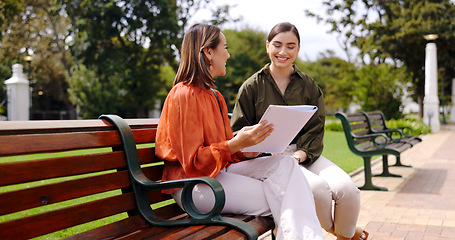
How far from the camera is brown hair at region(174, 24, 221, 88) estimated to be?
8.34 ft

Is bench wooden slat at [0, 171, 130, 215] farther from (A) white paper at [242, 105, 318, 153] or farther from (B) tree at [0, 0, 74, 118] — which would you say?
(B) tree at [0, 0, 74, 118]

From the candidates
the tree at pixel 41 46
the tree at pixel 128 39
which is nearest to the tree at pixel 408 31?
the tree at pixel 128 39

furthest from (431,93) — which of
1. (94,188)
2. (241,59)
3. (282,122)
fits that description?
(94,188)

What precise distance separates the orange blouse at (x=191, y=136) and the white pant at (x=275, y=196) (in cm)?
13

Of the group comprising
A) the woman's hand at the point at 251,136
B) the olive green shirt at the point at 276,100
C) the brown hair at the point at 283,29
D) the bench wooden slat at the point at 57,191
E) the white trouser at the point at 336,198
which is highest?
the brown hair at the point at 283,29

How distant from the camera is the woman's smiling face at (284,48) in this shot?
332 cm

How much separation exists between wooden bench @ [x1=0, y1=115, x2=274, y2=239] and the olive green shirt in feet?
2.98

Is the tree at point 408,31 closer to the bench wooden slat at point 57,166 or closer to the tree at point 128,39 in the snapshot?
the tree at point 128,39

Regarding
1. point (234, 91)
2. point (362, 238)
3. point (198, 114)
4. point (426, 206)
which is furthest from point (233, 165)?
point (234, 91)

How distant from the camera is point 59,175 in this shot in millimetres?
2045

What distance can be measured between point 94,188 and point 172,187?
0.39 m

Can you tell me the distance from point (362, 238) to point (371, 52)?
30.4 m

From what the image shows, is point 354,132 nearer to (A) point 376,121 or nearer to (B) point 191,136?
(A) point 376,121

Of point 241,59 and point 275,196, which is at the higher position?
point 241,59
